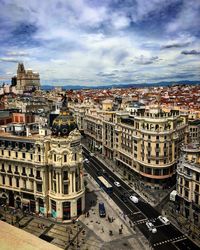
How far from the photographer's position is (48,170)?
8269cm

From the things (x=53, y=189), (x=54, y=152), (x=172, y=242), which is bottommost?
(x=172, y=242)

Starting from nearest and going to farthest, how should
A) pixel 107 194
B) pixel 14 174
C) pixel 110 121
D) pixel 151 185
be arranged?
pixel 14 174 → pixel 107 194 → pixel 151 185 → pixel 110 121

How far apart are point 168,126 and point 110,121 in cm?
3895

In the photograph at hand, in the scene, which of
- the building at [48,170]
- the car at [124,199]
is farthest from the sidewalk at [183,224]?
the building at [48,170]

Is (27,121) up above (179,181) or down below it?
above

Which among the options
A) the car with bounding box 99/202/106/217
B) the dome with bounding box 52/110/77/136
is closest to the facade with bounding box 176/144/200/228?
the car with bounding box 99/202/106/217

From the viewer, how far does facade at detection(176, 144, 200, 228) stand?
75875 mm

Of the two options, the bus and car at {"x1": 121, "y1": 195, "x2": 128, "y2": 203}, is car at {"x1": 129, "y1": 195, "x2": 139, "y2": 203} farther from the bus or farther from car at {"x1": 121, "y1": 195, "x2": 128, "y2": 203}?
the bus

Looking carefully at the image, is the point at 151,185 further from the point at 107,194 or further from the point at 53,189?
the point at 53,189

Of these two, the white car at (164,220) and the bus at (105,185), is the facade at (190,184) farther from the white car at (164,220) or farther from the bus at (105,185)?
the bus at (105,185)

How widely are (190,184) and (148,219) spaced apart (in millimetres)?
16446

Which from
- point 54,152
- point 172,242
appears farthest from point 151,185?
point 54,152

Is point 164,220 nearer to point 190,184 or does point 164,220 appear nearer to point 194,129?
point 190,184

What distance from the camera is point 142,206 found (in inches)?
3546
